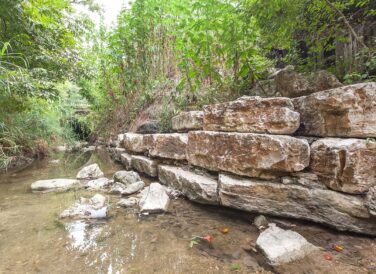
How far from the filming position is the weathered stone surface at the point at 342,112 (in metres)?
1.13

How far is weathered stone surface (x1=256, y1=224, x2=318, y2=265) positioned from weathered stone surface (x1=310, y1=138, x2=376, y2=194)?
15.5 inches

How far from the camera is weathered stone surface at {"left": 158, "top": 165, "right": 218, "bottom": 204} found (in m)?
1.79

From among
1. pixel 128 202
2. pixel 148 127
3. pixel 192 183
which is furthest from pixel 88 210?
pixel 148 127

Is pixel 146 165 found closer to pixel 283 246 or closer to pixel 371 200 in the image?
pixel 283 246

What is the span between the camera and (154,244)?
54.5 inches

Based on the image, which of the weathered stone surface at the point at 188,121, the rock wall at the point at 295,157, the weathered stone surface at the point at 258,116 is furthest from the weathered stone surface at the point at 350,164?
the weathered stone surface at the point at 188,121

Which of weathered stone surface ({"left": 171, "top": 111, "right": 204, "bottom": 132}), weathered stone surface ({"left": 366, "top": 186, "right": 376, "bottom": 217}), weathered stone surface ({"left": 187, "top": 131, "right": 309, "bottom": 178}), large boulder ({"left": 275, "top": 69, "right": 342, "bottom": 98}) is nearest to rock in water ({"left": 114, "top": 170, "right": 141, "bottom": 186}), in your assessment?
weathered stone surface ({"left": 171, "top": 111, "right": 204, "bottom": 132})

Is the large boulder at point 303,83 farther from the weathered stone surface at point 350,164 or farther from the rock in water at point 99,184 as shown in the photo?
the rock in water at point 99,184

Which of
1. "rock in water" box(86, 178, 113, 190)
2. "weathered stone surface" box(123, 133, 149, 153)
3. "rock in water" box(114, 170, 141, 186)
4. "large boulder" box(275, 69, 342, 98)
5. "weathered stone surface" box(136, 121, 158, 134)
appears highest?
"large boulder" box(275, 69, 342, 98)

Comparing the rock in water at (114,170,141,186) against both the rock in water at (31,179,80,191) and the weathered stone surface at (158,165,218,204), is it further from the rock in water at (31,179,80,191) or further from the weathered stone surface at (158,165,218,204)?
the rock in water at (31,179,80,191)

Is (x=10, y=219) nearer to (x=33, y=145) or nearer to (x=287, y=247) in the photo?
(x=287, y=247)

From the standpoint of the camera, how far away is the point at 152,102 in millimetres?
4375

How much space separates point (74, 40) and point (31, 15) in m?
1.34

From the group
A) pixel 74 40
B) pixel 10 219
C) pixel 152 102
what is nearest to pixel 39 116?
pixel 74 40
